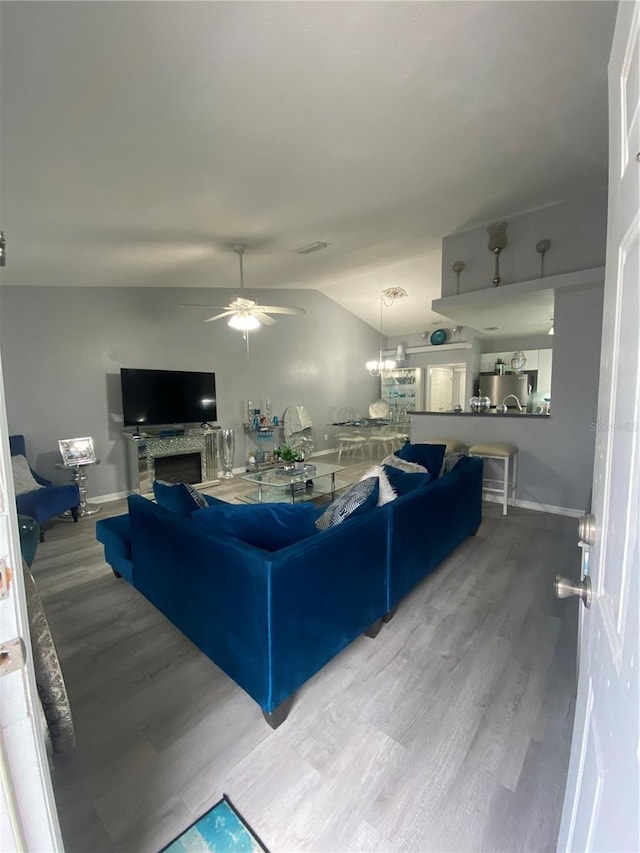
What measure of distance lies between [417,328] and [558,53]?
6.32 metres

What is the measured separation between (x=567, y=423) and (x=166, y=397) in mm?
4705

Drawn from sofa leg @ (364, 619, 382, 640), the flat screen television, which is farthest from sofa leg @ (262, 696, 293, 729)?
the flat screen television

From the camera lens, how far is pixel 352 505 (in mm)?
1804

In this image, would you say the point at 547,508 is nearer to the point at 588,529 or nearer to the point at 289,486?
the point at 289,486

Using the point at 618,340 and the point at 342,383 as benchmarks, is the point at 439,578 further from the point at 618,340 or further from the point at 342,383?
the point at 342,383

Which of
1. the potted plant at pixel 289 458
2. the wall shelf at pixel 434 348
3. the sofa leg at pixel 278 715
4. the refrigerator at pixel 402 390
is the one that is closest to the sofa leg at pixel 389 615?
the sofa leg at pixel 278 715

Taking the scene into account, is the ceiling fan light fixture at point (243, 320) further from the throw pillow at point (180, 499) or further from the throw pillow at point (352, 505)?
the throw pillow at point (352, 505)

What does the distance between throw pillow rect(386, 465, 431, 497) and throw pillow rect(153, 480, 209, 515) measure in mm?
1158

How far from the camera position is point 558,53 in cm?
167

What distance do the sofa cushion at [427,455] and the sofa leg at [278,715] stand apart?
2.03 meters

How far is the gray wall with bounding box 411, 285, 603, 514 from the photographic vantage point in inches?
141

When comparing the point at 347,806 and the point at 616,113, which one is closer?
the point at 616,113

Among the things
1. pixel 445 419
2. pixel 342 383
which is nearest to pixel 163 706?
pixel 445 419

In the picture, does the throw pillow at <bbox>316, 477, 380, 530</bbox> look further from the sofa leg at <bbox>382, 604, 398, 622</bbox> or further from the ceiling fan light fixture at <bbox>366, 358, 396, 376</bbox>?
the ceiling fan light fixture at <bbox>366, 358, 396, 376</bbox>
